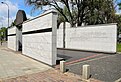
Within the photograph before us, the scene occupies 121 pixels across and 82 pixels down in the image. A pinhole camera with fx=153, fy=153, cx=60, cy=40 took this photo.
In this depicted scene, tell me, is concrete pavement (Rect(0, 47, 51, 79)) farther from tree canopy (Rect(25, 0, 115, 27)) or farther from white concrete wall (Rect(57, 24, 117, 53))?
tree canopy (Rect(25, 0, 115, 27))

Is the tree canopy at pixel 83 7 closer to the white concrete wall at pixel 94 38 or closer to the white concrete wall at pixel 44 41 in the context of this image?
the white concrete wall at pixel 94 38

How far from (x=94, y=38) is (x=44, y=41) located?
627 centimetres

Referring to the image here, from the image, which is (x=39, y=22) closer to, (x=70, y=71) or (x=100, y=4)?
(x=70, y=71)

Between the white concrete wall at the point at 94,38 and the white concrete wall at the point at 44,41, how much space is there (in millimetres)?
5802

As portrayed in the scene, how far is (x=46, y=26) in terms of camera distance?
446 inches

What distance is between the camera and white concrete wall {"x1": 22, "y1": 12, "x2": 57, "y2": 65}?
10.4 meters

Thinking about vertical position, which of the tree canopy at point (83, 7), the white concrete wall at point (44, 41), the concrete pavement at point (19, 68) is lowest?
the concrete pavement at point (19, 68)

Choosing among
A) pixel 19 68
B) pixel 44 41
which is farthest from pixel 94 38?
pixel 19 68

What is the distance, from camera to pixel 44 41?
11.6m

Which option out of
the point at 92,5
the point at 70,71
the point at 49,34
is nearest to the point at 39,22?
the point at 49,34

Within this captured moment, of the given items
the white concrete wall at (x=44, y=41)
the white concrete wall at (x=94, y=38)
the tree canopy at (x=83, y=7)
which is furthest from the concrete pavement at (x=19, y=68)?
the tree canopy at (x=83, y=7)

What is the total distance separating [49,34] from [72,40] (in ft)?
28.7

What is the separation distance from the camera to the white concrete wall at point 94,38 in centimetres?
1402

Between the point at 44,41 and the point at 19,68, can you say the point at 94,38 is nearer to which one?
the point at 44,41
